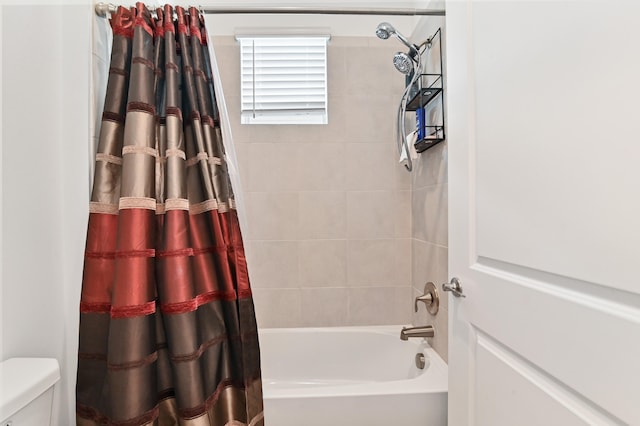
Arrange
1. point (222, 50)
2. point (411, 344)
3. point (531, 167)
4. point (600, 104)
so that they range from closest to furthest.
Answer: point (600, 104), point (531, 167), point (411, 344), point (222, 50)

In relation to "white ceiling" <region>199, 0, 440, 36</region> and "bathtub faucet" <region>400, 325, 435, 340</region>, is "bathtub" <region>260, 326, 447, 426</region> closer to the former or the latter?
"bathtub faucet" <region>400, 325, 435, 340</region>

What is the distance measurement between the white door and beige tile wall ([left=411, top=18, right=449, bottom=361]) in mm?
508

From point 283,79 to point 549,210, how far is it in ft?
5.51

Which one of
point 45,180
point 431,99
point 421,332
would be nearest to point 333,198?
point 431,99

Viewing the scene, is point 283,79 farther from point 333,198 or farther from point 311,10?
point 333,198

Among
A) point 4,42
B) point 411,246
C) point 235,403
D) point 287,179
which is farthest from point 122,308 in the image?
point 411,246

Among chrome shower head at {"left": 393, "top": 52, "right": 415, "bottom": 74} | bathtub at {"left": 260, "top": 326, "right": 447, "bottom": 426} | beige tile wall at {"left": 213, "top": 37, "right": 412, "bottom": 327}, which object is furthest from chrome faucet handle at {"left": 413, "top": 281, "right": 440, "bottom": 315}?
chrome shower head at {"left": 393, "top": 52, "right": 415, "bottom": 74}

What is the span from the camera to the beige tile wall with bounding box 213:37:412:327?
1.98m

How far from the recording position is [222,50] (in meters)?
1.97

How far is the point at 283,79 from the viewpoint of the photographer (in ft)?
6.58

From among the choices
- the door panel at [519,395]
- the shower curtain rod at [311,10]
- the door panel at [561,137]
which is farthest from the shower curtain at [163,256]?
the door panel at [561,137]

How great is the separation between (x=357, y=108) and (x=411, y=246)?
85cm

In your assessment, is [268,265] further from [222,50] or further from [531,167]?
[531,167]

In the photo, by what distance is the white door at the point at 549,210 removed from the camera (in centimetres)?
52
